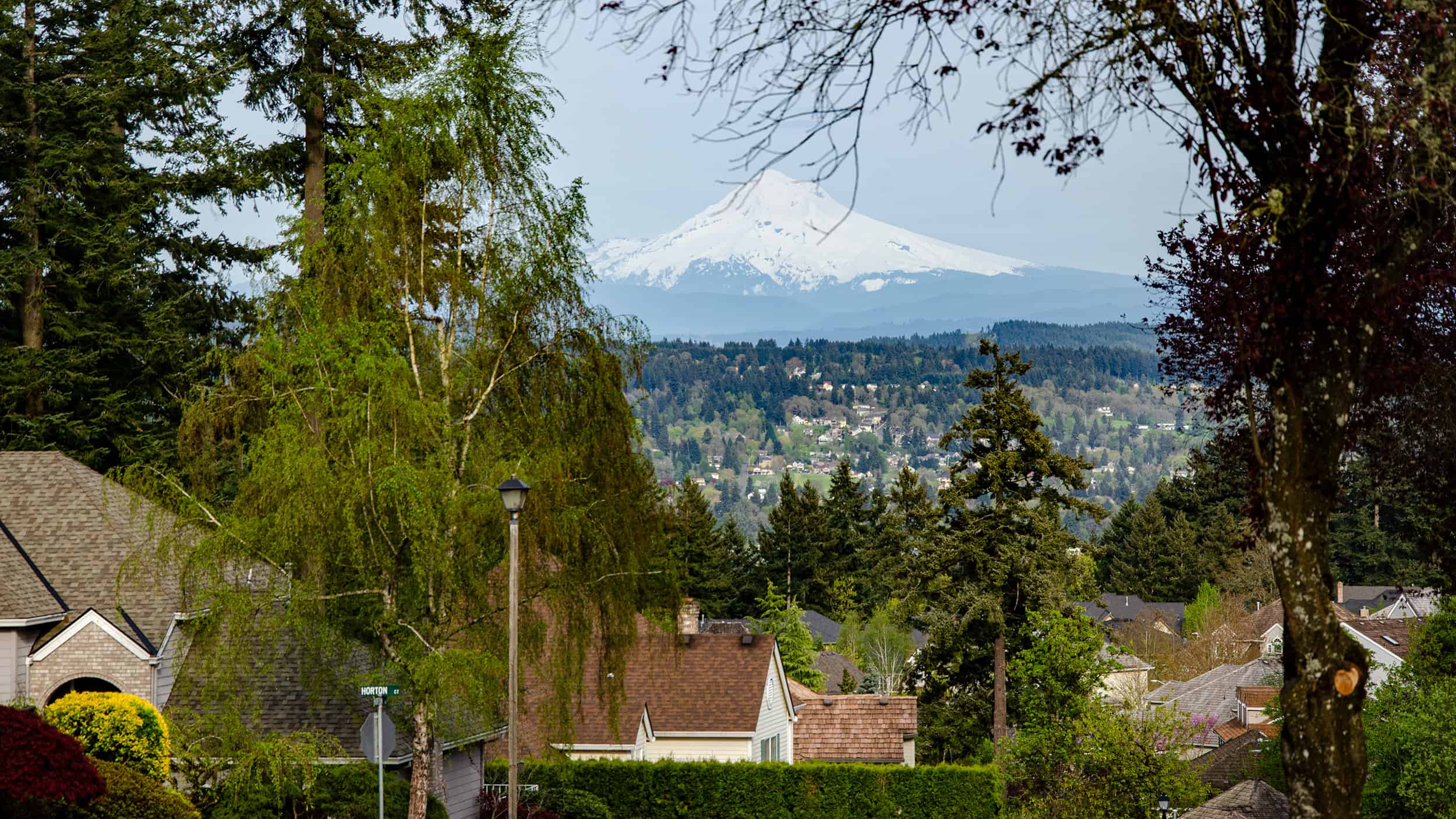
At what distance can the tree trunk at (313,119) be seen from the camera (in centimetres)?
2558

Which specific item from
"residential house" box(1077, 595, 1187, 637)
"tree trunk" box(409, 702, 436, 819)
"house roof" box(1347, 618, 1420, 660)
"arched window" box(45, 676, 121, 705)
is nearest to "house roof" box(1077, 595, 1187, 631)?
"residential house" box(1077, 595, 1187, 637)

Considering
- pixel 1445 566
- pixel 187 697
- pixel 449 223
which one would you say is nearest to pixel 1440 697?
pixel 1445 566

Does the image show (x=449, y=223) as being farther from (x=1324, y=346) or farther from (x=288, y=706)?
(x=1324, y=346)

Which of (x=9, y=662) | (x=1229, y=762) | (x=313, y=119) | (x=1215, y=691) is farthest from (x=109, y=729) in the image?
(x=1215, y=691)

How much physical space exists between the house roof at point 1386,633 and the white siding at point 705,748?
3422cm

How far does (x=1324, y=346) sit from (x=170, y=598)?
24779 millimetres

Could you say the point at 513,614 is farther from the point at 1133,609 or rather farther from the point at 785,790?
the point at 1133,609

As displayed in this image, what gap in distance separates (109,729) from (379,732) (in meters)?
5.23

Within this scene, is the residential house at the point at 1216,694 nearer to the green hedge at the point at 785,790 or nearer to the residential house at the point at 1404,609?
the residential house at the point at 1404,609

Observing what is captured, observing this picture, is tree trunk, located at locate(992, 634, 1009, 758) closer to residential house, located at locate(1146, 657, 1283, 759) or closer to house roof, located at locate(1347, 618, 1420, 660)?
residential house, located at locate(1146, 657, 1283, 759)

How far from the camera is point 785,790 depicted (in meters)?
33.8

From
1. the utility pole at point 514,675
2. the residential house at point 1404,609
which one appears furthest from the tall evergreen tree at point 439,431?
the residential house at point 1404,609

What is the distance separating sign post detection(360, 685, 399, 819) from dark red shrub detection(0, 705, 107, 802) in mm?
3266

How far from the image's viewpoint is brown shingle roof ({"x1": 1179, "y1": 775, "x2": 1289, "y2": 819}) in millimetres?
26094
